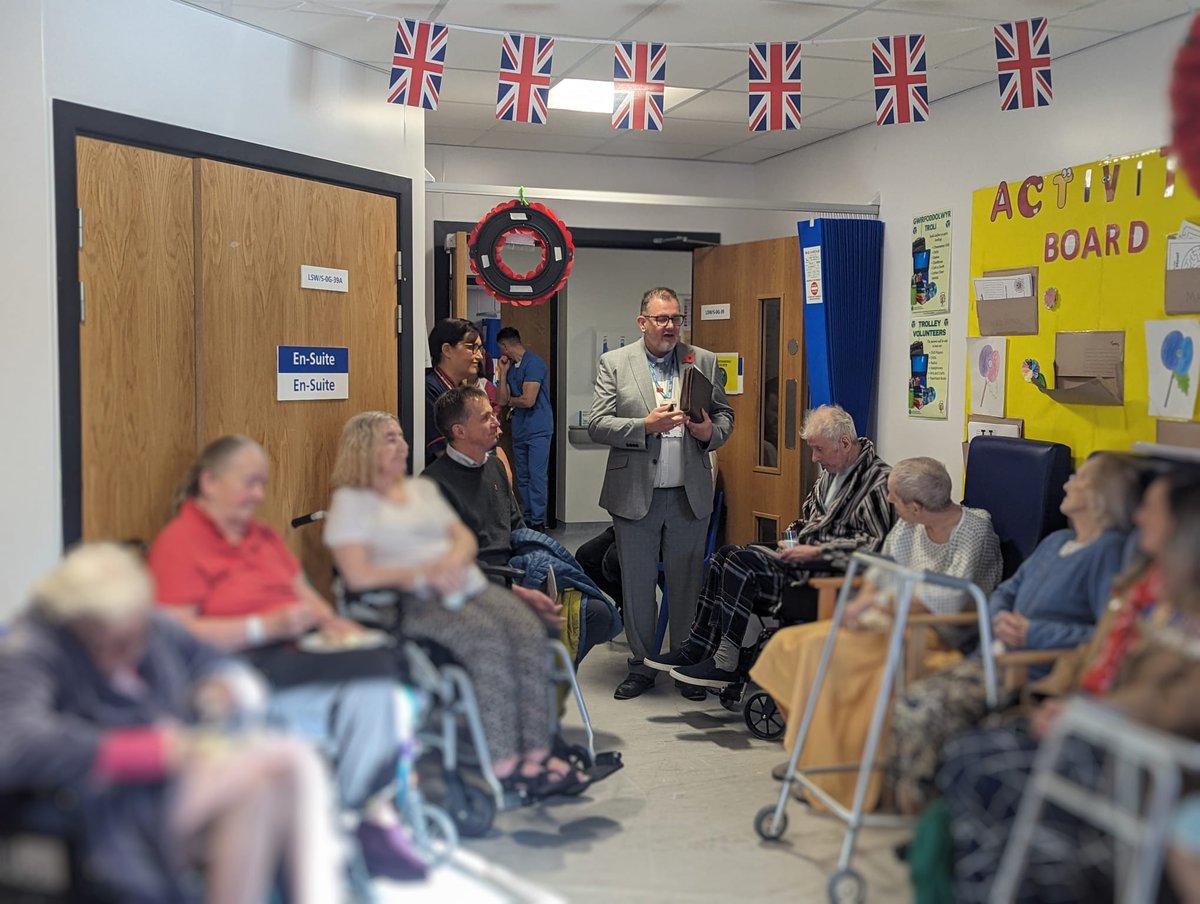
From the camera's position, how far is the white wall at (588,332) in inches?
356

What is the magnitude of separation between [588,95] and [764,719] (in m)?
3.01

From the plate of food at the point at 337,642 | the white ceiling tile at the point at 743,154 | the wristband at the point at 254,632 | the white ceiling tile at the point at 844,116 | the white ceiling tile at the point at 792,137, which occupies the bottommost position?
the plate of food at the point at 337,642

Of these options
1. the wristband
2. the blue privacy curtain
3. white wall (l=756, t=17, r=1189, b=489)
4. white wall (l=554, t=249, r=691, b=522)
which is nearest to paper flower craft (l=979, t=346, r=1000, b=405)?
white wall (l=756, t=17, r=1189, b=489)

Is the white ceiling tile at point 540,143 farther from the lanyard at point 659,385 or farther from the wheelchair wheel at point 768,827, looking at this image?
the wheelchair wheel at point 768,827

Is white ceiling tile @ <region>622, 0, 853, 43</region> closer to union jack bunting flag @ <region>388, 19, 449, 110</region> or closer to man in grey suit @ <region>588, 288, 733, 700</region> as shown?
union jack bunting flag @ <region>388, 19, 449, 110</region>

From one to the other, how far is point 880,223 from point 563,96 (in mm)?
1762

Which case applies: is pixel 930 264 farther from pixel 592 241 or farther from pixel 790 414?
pixel 592 241

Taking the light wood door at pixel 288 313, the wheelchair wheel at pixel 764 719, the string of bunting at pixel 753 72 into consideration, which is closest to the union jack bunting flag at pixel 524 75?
the string of bunting at pixel 753 72

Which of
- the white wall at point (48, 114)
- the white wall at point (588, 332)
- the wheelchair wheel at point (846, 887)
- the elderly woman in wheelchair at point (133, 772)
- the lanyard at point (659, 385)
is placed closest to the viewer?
the elderly woman in wheelchair at point (133, 772)

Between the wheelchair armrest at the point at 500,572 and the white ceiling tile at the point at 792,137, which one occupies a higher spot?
the white ceiling tile at the point at 792,137

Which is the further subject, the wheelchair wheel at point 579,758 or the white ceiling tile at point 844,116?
the white ceiling tile at point 844,116

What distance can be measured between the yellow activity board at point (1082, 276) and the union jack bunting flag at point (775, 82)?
1209 millimetres

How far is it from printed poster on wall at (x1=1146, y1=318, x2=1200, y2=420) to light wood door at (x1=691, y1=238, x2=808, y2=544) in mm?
2090

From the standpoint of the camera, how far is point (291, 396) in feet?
13.9
